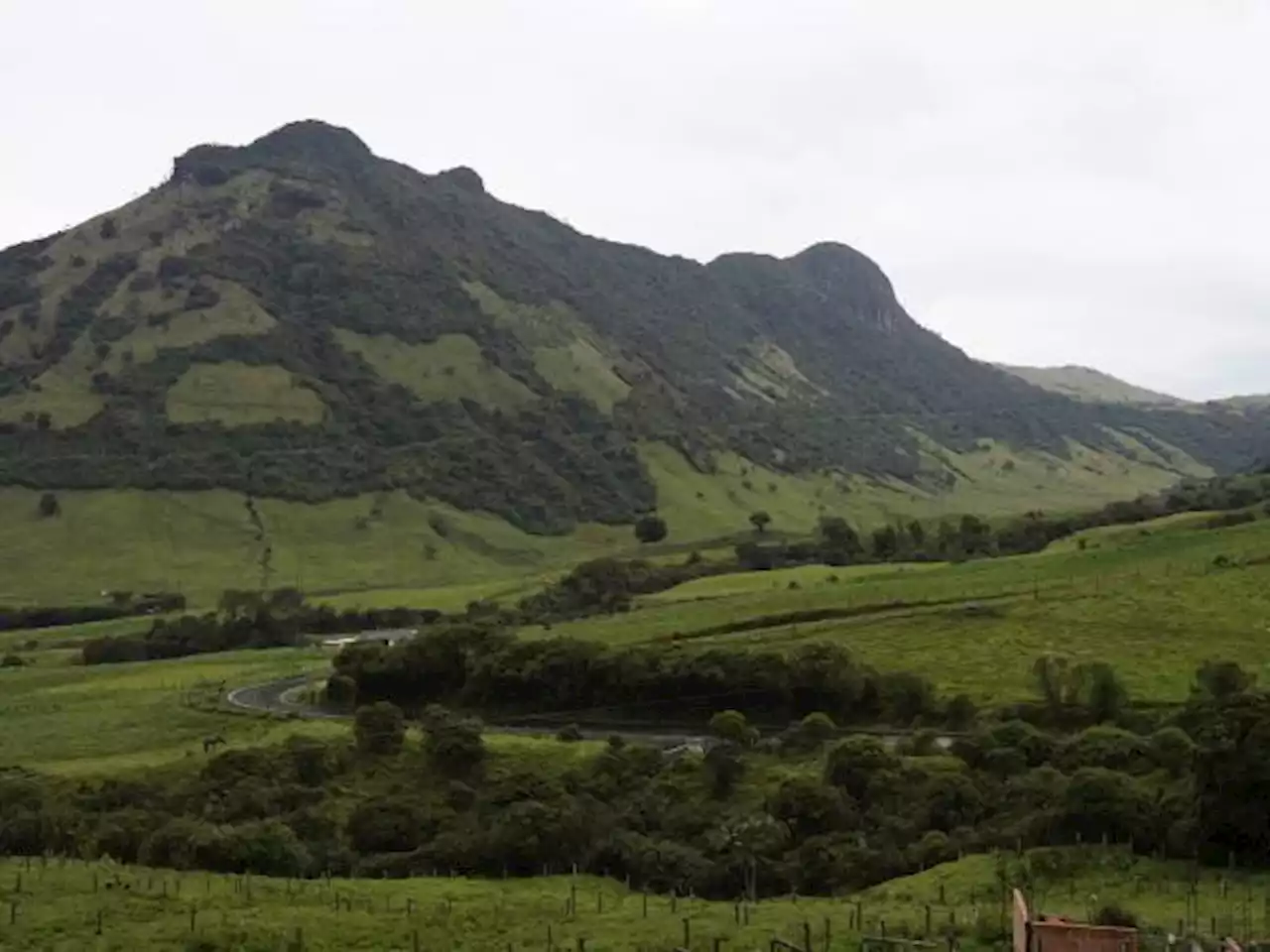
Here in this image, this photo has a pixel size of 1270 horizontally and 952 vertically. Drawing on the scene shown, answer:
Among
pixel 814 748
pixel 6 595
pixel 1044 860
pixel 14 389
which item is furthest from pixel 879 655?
pixel 14 389

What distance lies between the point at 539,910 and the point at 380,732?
28.4m

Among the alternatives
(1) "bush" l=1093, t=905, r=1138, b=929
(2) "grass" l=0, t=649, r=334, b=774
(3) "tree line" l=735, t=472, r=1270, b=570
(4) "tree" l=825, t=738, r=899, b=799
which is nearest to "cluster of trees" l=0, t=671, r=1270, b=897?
(4) "tree" l=825, t=738, r=899, b=799

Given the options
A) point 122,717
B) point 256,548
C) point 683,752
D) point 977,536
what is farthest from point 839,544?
point 122,717

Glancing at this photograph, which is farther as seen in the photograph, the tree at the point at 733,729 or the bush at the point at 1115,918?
the tree at the point at 733,729

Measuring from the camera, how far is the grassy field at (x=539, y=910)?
34.8 m

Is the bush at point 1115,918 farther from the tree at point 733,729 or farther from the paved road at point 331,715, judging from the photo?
the tree at point 733,729

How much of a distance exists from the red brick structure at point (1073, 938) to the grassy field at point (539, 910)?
4153 mm

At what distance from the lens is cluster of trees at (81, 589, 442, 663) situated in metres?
117

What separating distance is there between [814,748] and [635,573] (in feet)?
217

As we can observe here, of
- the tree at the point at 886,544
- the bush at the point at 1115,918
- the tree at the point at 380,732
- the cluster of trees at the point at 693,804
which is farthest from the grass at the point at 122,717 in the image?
the tree at the point at 886,544

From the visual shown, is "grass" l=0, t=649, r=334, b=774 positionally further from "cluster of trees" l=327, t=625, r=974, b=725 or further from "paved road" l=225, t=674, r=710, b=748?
"cluster of trees" l=327, t=625, r=974, b=725

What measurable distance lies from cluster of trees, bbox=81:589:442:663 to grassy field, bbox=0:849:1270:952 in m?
74.5

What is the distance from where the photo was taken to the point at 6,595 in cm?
14750

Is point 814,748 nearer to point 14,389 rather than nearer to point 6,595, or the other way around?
point 6,595
